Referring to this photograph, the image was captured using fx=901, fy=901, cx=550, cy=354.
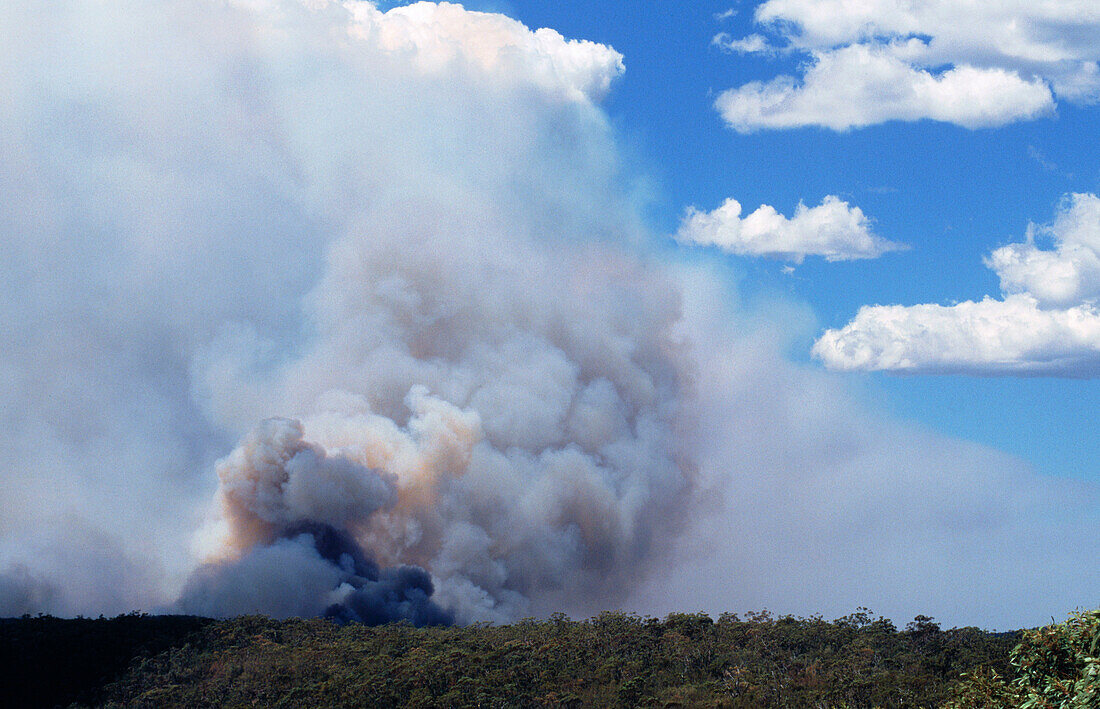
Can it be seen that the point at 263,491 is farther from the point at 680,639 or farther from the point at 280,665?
the point at 680,639

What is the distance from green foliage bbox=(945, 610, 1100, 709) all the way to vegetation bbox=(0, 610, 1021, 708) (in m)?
14.3

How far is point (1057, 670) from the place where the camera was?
2030 centimetres

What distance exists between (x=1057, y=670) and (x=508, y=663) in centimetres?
2692

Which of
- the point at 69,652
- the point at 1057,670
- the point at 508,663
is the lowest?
the point at 1057,670

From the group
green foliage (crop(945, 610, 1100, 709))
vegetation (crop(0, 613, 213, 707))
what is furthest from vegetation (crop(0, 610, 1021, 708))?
green foliage (crop(945, 610, 1100, 709))

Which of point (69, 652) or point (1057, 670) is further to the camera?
point (69, 652)

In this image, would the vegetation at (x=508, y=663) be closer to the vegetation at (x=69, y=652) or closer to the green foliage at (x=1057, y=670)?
the vegetation at (x=69, y=652)

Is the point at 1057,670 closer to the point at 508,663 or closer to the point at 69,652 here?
the point at 508,663

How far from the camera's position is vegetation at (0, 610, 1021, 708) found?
3772 cm

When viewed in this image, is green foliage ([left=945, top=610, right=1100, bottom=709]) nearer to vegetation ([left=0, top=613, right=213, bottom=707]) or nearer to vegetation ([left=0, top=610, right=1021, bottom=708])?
vegetation ([left=0, top=610, right=1021, bottom=708])

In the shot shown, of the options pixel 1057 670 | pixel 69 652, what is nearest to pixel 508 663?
pixel 69 652

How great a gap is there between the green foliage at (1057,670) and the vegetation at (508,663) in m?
14.3

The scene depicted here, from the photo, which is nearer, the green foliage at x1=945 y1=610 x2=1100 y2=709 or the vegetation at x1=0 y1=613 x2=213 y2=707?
the green foliage at x1=945 y1=610 x2=1100 y2=709

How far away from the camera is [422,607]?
3652 inches
